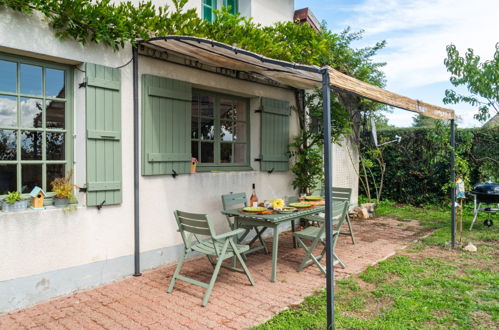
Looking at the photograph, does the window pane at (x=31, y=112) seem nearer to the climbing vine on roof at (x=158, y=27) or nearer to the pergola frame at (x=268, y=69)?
the climbing vine on roof at (x=158, y=27)

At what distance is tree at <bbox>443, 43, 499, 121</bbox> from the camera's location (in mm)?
6602

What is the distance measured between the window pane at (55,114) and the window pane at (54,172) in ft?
1.30

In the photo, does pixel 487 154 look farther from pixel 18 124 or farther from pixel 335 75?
pixel 18 124

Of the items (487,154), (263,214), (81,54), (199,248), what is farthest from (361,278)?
(487,154)

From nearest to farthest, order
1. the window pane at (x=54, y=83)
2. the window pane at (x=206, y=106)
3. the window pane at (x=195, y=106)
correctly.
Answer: the window pane at (x=54, y=83) → the window pane at (x=195, y=106) → the window pane at (x=206, y=106)

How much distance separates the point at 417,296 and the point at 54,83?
13.5 ft

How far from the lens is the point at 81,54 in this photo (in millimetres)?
3650

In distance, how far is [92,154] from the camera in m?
3.69

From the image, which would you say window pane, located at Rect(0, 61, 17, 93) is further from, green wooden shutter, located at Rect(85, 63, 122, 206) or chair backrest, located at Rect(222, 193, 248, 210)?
chair backrest, located at Rect(222, 193, 248, 210)

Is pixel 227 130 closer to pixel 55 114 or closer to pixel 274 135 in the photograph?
pixel 274 135

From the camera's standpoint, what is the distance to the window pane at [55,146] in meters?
3.62

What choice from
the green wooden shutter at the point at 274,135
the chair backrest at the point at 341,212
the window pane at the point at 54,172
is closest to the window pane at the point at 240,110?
the green wooden shutter at the point at 274,135

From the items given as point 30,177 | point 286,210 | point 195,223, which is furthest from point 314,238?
point 30,177

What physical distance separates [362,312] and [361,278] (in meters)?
0.90
